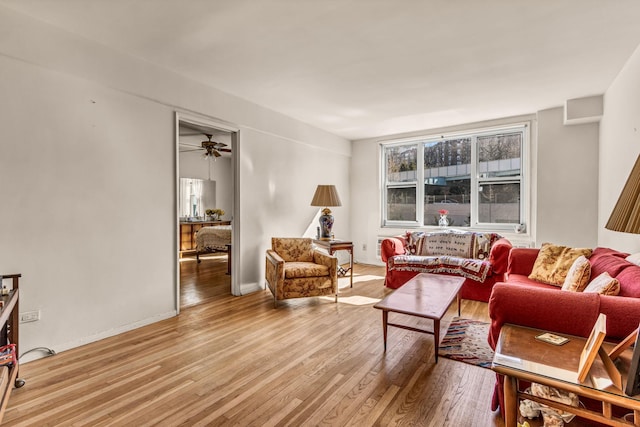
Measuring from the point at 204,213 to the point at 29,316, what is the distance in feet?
19.0

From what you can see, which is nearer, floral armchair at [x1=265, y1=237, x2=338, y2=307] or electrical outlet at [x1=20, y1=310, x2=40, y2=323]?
electrical outlet at [x1=20, y1=310, x2=40, y2=323]

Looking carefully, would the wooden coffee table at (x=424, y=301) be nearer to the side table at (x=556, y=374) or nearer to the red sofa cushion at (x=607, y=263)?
the side table at (x=556, y=374)

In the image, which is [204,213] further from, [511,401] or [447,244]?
[511,401]

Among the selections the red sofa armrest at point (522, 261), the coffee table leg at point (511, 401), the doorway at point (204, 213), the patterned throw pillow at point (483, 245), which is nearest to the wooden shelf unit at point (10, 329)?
the doorway at point (204, 213)

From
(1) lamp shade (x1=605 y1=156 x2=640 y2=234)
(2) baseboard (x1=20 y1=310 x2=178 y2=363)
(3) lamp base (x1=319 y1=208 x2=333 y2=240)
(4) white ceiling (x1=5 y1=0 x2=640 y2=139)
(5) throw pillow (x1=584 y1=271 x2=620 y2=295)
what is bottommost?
(2) baseboard (x1=20 y1=310 x2=178 y2=363)

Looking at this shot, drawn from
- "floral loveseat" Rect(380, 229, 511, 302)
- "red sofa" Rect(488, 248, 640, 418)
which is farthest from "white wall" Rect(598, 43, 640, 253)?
"red sofa" Rect(488, 248, 640, 418)

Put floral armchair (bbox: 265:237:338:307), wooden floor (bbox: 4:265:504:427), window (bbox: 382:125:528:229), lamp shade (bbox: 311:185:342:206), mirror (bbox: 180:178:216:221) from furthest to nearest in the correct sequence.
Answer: mirror (bbox: 180:178:216:221)
window (bbox: 382:125:528:229)
lamp shade (bbox: 311:185:342:206)
floral armchair (bbox: 265:237:338:307)
wooden floor (bbox: 4:265:504:427)

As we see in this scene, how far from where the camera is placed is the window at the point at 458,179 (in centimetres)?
500

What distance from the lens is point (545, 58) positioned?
2939 millimetres

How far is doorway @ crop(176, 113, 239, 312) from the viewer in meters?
4.47

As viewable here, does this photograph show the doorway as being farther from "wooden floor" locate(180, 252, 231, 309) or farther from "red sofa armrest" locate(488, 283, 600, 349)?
"red sofa armrest" locate(488, 283, 600, 349)

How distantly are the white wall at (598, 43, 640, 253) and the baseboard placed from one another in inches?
175

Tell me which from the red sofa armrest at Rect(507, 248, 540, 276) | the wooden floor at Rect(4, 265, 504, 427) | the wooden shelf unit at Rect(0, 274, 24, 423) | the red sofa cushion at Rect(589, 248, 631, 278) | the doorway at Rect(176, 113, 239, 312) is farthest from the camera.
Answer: the doorway at Rect(176, 113, 239, 312)

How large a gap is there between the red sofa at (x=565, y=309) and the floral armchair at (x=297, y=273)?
2.09 meters
